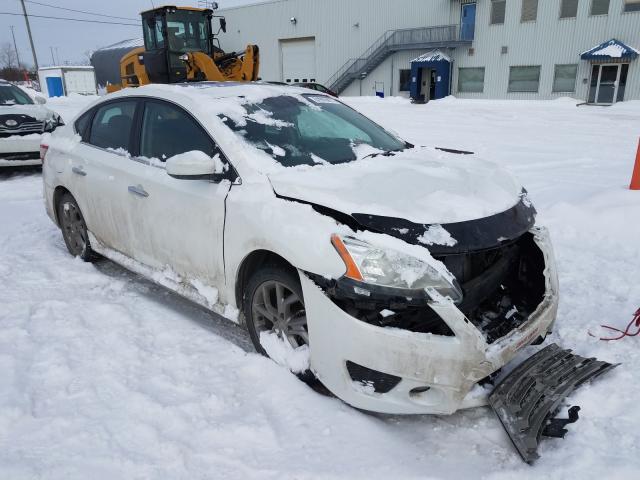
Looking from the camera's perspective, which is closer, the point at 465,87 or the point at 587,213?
the point at 587,213

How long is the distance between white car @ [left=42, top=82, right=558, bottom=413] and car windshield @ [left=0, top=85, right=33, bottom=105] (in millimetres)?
6847

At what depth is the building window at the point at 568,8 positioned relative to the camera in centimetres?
2517

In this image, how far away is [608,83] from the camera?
25.0 meters

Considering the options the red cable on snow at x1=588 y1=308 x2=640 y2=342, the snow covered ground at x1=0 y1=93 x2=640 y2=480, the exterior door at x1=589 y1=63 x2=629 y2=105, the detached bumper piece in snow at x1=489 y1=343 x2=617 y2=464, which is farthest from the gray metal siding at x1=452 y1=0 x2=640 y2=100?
the detached bumper piece in snow at x1=489 y1=343 x2=617 y2=464

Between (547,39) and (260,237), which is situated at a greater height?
(547,39)

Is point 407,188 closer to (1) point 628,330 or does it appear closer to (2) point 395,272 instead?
(2) point 395,272

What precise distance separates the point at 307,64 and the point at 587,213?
34.8 metres

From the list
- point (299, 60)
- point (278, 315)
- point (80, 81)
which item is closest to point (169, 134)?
point (278, 315)

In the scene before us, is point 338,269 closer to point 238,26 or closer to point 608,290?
point 608,290

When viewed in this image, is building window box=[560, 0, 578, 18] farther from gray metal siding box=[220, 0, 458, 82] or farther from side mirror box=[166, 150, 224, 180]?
side mirror box=[166, 150, 224, 180]

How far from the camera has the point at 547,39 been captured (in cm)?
2627

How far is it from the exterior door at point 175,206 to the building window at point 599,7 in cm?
2768

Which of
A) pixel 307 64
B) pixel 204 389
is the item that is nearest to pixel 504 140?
pixel 204 389

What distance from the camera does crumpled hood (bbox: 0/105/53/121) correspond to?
8.68m
